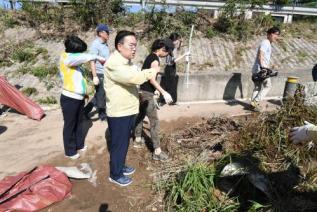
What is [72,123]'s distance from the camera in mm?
4504

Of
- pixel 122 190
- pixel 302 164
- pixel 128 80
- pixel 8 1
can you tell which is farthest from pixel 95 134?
pixel 8 1

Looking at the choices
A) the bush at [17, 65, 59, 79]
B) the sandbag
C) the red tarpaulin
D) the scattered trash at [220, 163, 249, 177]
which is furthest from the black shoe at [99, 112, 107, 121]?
the bush at [17, 65, 59, 79]

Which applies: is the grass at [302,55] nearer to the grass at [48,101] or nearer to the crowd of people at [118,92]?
the crowd of people at [118,92]

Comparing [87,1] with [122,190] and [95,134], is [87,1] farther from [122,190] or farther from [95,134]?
[122,190]

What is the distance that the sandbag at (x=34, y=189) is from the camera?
3.58 metres

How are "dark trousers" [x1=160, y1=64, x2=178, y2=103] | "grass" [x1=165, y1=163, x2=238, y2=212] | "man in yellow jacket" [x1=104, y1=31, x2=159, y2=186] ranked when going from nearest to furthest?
1. "man in yellow jacket" [x1=104, y1=31, x2=159, y2=186]
2. "grass" [x1=165, y1=163, x2=238, y2=212]
3. "dark trousers" [x1=160, y1=64, x2=178, y2=103]

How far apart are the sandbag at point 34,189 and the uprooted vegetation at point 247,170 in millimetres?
1199

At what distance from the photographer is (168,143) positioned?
198 inches

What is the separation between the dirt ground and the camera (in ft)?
12.5

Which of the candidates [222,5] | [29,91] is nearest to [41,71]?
[29,91]

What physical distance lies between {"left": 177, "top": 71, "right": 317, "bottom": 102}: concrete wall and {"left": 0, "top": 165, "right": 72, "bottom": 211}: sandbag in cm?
368

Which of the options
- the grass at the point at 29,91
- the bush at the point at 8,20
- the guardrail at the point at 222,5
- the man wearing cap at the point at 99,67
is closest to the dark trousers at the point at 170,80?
the man wearing cap at the point at 99,67

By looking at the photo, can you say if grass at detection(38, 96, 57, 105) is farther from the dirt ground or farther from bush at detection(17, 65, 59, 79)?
bush at detection(17, 65, 59, 79)

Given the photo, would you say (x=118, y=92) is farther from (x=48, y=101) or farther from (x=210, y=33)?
(x=210, y=33)
